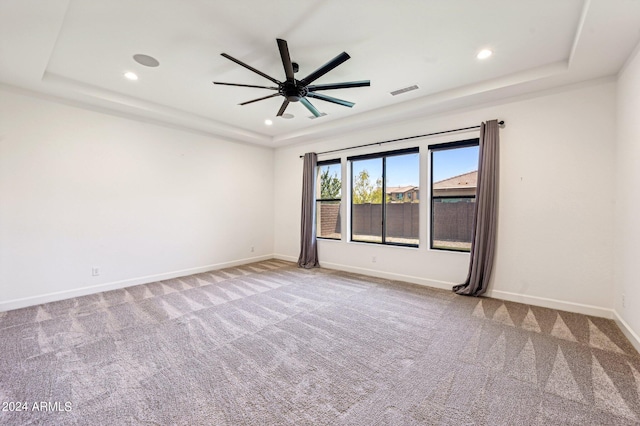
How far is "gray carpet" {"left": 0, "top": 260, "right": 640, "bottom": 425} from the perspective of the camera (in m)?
1.73

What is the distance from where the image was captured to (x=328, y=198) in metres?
5.96

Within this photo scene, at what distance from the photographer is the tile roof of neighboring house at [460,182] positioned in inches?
166

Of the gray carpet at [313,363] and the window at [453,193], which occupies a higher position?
the window at [453,193]

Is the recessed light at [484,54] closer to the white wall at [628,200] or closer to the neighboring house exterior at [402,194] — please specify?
the white wall at [628,200]

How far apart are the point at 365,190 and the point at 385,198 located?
19.1 inches

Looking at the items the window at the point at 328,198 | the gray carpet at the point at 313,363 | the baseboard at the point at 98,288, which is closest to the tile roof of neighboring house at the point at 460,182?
the gray carpet at the point at 313,363

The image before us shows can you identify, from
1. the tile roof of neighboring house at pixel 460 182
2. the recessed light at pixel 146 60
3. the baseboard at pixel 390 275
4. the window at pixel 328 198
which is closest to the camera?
the recessed light at pixel 146 60

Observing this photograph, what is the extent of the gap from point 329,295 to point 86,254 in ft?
12.3

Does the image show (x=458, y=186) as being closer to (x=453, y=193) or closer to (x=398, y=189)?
(x=453, y=193)

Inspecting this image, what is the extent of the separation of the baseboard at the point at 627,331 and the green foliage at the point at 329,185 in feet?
14.2

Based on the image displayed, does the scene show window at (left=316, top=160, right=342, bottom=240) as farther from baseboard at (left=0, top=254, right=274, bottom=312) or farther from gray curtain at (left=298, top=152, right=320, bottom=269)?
baseboard at (left=0, top=254, right=274, bottom=312)

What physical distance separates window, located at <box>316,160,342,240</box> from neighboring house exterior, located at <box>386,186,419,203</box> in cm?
110

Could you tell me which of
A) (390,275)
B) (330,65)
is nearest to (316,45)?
(330,65)

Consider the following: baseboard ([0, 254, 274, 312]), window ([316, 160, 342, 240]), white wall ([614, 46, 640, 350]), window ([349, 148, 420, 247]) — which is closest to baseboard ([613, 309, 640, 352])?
white wall ([614, 46, 640, 350])
